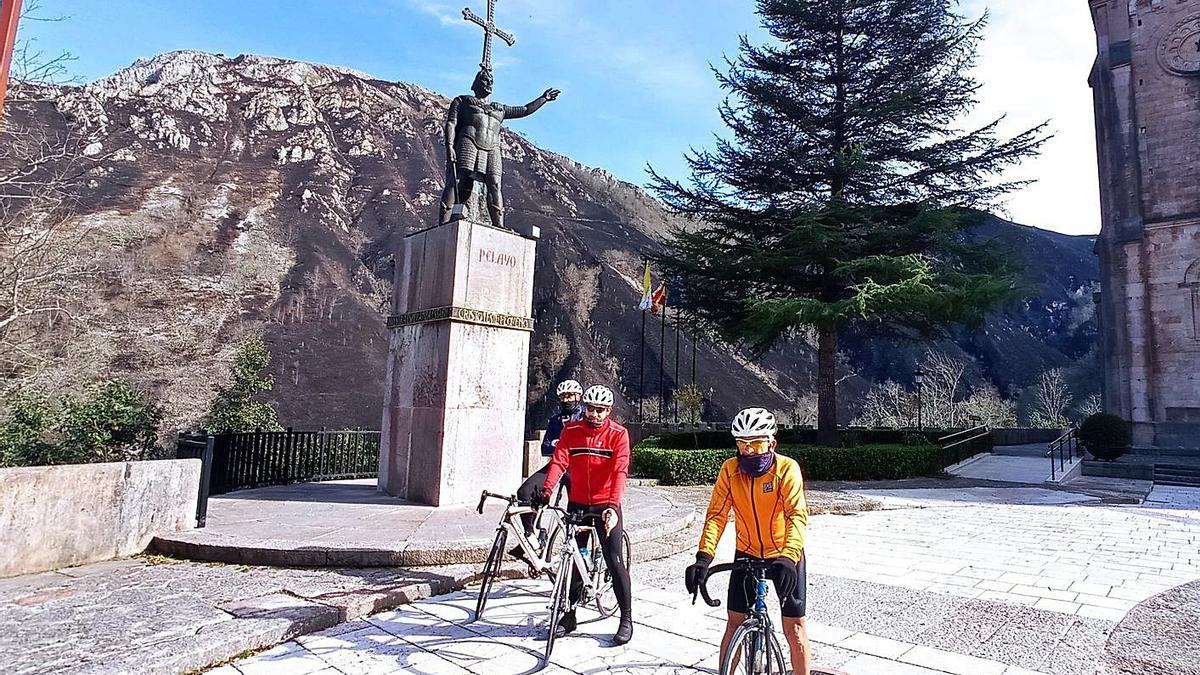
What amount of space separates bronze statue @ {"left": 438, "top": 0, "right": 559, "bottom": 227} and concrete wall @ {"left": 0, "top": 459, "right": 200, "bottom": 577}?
17.3ft

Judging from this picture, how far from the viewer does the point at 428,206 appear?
259ft

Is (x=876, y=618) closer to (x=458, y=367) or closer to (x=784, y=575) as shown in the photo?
(x=784, y=575)

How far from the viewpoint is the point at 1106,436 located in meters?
20.1

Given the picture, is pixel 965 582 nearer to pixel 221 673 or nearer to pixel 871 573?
pixel 871 573

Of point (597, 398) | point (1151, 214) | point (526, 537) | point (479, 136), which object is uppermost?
point (1151, 214)

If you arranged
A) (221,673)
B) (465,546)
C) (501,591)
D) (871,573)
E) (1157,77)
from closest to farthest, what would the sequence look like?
1. (221,673)
2. (501,591)
3. (465,546)
4. (871,573)
5. (1157,77)

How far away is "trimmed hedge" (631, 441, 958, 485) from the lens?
16.1 meters

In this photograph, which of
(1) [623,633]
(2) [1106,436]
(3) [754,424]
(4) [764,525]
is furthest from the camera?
(2) [1106,436]

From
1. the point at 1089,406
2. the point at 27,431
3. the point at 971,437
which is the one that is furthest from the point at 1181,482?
the point at 1089,406

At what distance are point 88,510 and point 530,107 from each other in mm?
7983

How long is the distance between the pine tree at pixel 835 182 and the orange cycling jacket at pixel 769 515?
1522 cm

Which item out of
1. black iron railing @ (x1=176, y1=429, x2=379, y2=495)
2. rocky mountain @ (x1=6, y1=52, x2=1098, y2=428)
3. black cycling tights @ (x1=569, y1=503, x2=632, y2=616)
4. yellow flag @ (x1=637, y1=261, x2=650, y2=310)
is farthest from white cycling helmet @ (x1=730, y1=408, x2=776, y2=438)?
rocky mountain @ (x1=6, y1=52, x2=1098, y2=428)

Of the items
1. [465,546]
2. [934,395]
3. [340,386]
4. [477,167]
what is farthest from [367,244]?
[465,546]

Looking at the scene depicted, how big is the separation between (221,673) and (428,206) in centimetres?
7959
